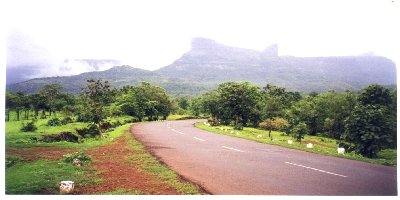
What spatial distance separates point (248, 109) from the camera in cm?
3369

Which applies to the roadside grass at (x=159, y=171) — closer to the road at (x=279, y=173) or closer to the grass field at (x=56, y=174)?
the grass field at (x=56, y=174)

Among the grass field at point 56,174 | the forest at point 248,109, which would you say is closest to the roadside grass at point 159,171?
the grass field at point 56,174

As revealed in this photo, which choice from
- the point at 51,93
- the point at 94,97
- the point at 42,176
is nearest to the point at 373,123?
the point at 42,176

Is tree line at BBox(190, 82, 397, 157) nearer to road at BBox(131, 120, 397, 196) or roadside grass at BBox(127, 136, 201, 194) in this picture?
road at BBox(131, 120, 397, 196)

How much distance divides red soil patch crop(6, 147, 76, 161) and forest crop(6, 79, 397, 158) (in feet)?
13.5

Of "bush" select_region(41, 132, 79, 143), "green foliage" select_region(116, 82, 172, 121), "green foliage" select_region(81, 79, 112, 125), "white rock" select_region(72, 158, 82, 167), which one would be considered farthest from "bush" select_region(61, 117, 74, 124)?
"white rock" select_region(72, 158, 82, 167)

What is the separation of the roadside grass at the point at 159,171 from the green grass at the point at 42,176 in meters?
1.60

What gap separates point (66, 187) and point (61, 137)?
9241 millimetres

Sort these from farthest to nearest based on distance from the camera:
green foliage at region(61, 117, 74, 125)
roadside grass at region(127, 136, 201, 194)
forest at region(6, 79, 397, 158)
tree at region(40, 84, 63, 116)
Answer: green foliage at region(61, 117, 74, 125), tree at region(40, 84, 63, 116), forest at region(6, 79, 397, 158), roadside grass at region(127, 136, 201, 194)

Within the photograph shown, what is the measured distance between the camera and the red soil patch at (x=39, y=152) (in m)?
11.5

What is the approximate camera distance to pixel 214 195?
786 cm

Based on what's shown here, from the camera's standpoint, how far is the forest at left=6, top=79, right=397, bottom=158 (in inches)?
612

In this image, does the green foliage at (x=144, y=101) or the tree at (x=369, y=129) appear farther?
the green foliage at (x=144, y=101)

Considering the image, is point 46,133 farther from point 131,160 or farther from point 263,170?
point 263,170
